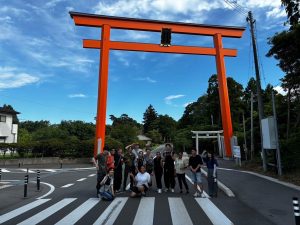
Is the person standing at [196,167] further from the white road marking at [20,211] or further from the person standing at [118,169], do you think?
the white road marking at [20,211]

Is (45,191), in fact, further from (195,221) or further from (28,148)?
(28,148)

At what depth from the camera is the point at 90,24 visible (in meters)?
26.1

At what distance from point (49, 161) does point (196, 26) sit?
64.3 ft

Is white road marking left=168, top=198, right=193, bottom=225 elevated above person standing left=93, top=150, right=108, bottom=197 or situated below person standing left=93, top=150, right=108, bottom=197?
below

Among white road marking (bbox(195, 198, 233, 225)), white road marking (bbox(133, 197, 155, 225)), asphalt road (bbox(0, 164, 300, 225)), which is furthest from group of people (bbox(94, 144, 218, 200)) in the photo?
white road marking (bbox(195, 198, 233, 225))

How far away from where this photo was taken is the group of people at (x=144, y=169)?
1091cm

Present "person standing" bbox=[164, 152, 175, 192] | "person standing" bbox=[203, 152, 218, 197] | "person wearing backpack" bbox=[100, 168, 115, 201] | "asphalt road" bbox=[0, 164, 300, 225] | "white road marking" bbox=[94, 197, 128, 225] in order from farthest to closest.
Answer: "person standing" bbox=[164, 152, 175, 192] → "person standing" bbox=[203, 152, 218, 197] → "person wearing backpack" bbox=[100, 168, 115, 201] → "asphalt road" bbox=[0, 164, 300, 225] → "white road marking" bbox=[94, 197, 128, 225]

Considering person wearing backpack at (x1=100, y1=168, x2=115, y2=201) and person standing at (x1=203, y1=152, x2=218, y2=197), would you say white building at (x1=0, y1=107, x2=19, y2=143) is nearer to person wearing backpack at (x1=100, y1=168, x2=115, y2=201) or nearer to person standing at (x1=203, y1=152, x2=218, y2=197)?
person wearing backpack at (x1=100, y1=168, x2=115, y2=201)

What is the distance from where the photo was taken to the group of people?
10.9 meters

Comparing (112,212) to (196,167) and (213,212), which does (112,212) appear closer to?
(213,212)

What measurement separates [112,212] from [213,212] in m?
2.71

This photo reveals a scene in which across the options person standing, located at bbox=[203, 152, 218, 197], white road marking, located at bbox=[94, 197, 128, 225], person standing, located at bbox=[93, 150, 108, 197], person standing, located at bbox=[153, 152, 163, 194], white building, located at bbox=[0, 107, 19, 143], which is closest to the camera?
white road marking, located at bbox=[94, 197, 128, 225]

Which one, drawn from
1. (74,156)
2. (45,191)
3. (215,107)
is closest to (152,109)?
(215,107)

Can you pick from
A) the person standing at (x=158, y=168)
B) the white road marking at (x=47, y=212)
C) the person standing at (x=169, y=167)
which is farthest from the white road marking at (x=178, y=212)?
the white road marking at (x=47, y=212)
